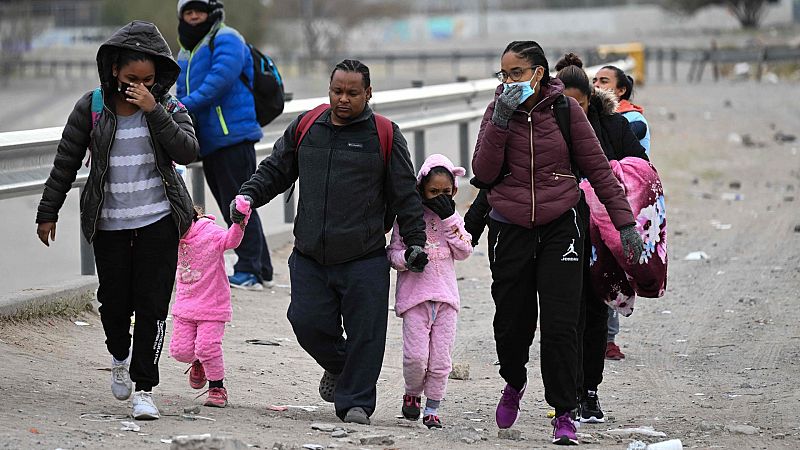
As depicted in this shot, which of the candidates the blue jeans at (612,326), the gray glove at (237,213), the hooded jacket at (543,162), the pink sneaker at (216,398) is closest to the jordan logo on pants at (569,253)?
the hooded jacket at (543,162)

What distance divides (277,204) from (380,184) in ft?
23.5

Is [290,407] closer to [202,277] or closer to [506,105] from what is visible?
[202,277]

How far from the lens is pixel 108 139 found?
235 inches

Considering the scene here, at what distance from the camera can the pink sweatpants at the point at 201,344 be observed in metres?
6.50

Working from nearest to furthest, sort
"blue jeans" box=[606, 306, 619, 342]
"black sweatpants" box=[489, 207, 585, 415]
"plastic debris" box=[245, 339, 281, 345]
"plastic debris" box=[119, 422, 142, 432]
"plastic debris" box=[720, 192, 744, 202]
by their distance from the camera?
"plastic debris" box=[119, 422, 142, 432] < "black sweatpants" box=[489, 207, 585, 415] < "blue jeans" box=[606, 306, 619, 342] < "plastic debris" box=[245, 339, 281, 345] < "plastic debris" box=[720, 192, 744, 202]

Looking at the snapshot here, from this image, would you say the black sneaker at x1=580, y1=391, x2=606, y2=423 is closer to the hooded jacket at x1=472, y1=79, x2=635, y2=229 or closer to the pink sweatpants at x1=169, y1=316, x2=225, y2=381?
the hooded jacket at x1=472, y1=79, x2=635, y2=229

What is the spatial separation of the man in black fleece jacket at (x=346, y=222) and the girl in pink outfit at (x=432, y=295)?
12 centimetres

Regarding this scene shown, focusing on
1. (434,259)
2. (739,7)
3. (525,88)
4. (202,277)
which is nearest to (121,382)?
(202,277)

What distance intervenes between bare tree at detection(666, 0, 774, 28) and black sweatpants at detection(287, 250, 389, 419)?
7408cm

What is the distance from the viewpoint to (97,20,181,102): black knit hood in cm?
593

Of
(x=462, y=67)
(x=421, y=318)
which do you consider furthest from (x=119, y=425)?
(x=462, y=67)

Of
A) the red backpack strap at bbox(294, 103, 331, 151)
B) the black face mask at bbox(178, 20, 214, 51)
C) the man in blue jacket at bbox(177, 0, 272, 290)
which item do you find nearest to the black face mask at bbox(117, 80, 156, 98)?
the red backpack strap at bbox(294, 103, 331, 151)

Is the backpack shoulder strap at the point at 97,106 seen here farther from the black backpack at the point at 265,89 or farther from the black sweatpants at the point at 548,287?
the black backpack at the point at 265,89

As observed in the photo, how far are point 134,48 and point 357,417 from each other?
75.8 inches
